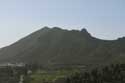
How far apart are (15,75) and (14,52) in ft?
206

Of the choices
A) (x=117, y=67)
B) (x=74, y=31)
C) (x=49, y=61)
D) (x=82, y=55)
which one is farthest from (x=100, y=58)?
(x=117, y=67)

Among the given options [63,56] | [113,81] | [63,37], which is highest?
[63,37]

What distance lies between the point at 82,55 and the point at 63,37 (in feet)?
86.3

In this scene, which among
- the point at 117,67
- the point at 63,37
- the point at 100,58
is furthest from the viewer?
the point at 63,37

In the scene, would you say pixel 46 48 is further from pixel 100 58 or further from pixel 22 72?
pixel 22 72

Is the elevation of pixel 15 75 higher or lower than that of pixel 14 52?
lower

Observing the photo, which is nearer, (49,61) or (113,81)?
(113,81)

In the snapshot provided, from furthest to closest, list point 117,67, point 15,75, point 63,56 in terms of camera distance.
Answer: point 63,56 < point 15,75 < point 117,67

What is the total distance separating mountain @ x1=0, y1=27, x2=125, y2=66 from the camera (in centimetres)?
12750

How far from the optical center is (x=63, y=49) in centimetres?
14238

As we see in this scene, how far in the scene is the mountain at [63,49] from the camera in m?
128

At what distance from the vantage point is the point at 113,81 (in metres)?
63.0

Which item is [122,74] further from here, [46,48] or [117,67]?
[46,48]

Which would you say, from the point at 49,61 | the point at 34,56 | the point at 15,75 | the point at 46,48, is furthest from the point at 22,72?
the point at 46,48
